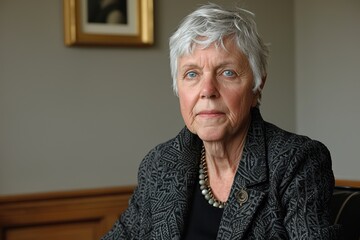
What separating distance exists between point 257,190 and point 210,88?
278mm

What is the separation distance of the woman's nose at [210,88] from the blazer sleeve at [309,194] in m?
0.25

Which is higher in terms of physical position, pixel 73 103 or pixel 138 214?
pixel 73 103

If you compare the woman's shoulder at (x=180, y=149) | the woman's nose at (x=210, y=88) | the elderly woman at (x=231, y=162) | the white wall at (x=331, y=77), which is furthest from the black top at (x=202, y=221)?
the white wall at (x=331, y=77)

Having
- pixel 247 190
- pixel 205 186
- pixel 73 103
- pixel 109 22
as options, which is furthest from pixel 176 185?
pixel 109 22

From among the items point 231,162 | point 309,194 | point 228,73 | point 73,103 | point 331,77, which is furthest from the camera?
point 331,77

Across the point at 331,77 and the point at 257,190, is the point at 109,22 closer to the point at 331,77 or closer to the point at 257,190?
the point at 331,77

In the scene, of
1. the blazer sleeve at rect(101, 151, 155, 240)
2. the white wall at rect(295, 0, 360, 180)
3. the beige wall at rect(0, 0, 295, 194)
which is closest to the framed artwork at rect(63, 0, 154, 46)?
the beige wall at rect(0, 0, 295, 194)

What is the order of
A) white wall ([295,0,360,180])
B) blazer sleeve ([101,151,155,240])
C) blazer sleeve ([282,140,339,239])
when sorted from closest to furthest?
1. blazer sleeve ([282,140,339,239])
2. blazer sleeve ([101,151,155,240])
3. white wall ([295,0,360,180])

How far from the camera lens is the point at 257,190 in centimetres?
148

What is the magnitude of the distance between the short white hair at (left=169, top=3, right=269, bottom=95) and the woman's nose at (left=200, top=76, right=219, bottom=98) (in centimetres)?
8

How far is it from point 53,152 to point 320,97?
134 cm

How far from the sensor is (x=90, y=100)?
2730 mm

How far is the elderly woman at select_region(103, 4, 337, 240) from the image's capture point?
56.3 inches

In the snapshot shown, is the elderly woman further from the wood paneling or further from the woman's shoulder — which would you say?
the wood paneling
